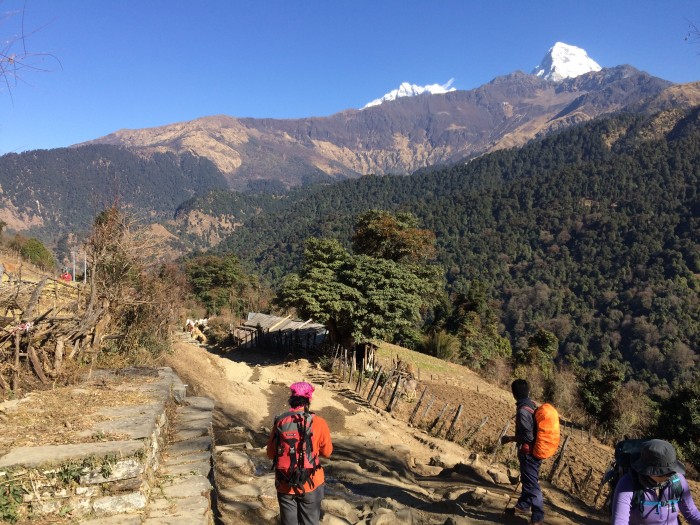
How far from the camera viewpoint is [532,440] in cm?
459

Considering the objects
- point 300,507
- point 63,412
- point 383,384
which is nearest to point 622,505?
point 300,507

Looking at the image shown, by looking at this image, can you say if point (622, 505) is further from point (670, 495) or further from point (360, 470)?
point (360, 470)

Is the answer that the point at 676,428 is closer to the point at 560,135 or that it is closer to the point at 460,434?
the point at 460,434

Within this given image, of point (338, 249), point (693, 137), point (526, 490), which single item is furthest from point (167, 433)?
point (693, 137)

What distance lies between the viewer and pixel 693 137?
357 feet

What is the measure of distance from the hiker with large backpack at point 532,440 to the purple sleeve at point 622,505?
164 centimetres

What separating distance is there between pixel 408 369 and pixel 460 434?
19.4ft

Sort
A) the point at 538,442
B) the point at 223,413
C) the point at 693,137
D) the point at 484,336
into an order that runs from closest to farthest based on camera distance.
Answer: the point at 538,442
the point at 223,413
the point at 484,336
the point at 693,137

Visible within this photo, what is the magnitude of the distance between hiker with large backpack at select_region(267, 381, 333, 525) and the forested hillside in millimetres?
32933

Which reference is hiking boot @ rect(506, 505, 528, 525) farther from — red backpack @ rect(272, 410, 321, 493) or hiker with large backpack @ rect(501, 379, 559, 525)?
red backpack @ rect(272, 410, 321, 493)

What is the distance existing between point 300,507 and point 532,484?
98.4 inches

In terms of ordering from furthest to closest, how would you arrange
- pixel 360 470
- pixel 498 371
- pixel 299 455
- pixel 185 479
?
pixel 498 371
pixel 360 470
pixel 185 479
pixel 299 455

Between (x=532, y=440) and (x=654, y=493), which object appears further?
(x=532, y=440)

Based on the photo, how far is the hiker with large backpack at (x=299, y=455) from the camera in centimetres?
344
